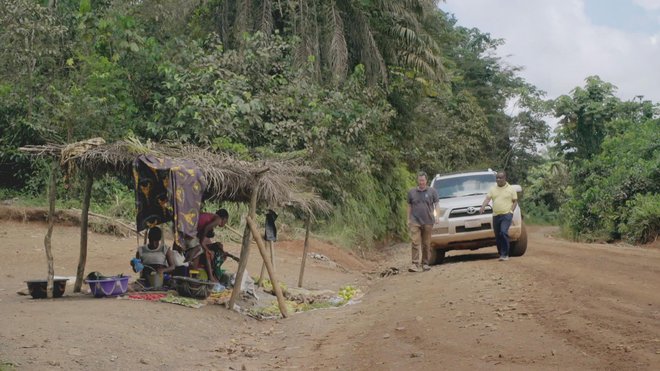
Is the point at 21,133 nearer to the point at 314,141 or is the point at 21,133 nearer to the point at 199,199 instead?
the point at 314,141

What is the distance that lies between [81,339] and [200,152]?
186 inches

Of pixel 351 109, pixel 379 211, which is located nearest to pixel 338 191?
pixel 351 109

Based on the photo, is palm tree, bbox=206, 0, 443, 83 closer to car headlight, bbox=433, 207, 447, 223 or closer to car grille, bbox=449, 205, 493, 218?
car headlight, bbox=433, 207, 447, 223

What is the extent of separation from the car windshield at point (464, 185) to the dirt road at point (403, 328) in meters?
3.19

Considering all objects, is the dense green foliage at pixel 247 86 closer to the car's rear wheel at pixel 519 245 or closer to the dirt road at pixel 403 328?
the car's rear wheel at pixel 519 245

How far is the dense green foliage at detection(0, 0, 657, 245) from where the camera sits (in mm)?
21500

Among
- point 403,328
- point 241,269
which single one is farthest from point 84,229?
point 403,328

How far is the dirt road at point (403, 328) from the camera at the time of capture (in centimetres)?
789

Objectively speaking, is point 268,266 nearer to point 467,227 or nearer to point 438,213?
point 438,213

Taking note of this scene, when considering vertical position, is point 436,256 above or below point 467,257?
above

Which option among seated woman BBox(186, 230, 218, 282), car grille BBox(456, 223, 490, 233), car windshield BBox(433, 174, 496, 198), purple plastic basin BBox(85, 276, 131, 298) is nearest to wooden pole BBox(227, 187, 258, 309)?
seated woman BBox(186, 230, 218, 282)

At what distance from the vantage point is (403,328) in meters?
10.0

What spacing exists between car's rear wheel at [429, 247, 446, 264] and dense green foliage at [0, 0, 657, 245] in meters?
3.85

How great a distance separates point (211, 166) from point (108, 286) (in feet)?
7.67
